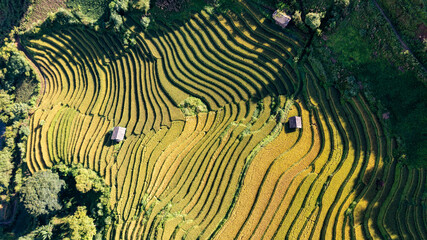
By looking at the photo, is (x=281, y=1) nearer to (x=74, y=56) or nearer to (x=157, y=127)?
(x=157, y=127)

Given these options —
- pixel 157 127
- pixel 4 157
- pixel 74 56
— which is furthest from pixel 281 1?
pixel 4 157

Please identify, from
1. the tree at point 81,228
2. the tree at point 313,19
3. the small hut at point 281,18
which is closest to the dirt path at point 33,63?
the tree at point 81,228

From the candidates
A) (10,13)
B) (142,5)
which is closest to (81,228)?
(142,5)

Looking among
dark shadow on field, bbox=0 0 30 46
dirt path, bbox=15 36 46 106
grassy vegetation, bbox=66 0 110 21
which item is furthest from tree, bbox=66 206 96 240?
dark shadow on field, bbox=0 0 30 46

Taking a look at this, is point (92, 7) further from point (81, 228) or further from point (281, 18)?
point (81, 228)

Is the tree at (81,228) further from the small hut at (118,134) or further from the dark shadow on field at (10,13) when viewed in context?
the dark shadow on field at (10,13)
